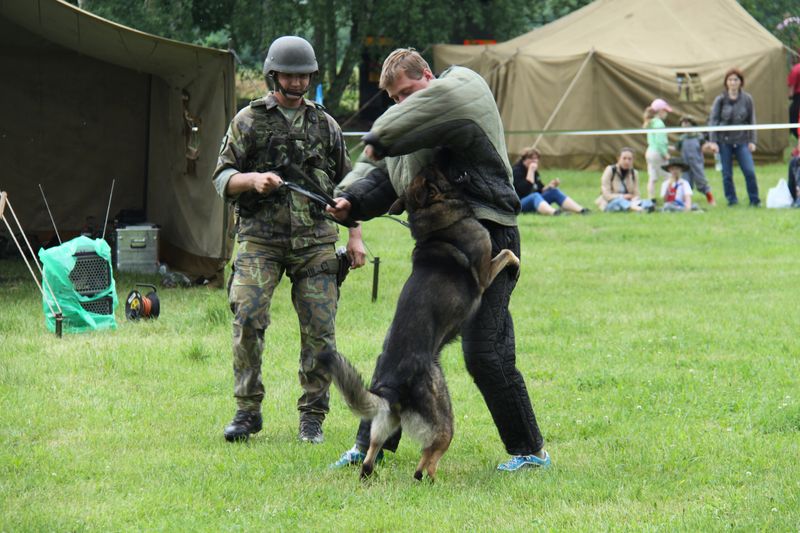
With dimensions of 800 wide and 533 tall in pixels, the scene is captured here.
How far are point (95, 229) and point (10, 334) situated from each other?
4129mm

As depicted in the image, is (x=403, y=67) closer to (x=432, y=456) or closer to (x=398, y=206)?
(x=398, y=206)

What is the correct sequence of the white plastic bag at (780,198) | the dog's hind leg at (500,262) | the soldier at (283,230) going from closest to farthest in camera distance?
the dog's hind leg at (500,262) < the soldier at (283,230) < the white plastic bag at (780,198)

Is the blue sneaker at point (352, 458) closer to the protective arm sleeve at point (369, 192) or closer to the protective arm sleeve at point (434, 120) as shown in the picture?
the protective arm sleeve at point (369, 192)

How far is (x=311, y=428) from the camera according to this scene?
240 inches

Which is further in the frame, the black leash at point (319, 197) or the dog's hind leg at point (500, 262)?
the black leash at point (319, 197)

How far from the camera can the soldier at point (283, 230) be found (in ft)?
19.4

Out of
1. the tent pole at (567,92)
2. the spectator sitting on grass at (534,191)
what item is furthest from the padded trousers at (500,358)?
the tent pole at (567,92)

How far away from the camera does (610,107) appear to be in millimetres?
23969

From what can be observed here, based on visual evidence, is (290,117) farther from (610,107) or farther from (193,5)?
(193,5)

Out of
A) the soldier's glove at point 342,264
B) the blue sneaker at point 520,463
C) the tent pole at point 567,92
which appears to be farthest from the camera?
the tent pole at point 567,92

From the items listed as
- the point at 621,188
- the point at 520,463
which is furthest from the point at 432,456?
the point at 621,188

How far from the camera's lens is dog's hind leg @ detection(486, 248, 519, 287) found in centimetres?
520

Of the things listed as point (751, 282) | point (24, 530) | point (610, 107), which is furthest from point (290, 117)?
point (610, 107)

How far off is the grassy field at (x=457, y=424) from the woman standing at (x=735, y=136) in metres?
6.68
